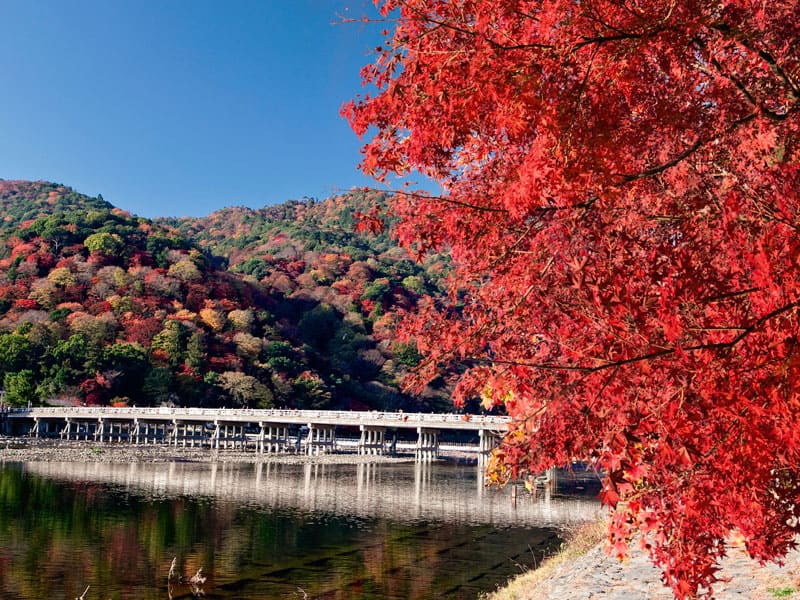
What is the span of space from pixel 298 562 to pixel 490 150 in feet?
48.7

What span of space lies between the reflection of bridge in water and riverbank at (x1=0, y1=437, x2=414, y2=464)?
11.9 ft

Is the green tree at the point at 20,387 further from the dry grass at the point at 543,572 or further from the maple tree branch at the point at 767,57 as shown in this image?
the maple tree branch at the point at 767,57

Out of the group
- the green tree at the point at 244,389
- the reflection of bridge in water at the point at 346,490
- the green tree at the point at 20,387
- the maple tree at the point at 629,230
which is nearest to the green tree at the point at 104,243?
the green tree at the point at 20,387

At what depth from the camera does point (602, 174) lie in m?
3.62

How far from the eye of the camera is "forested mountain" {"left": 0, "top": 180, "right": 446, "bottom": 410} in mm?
61000

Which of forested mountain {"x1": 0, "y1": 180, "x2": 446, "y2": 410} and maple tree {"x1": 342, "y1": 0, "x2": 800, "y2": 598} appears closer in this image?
maple tree {"x1": 342, "y1": 0, "x2": 800, "y2": 598}

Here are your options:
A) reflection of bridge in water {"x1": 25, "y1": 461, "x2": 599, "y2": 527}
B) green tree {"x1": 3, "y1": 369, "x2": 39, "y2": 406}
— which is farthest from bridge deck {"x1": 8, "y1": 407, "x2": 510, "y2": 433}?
reflection of bridge in water {"x1": 25, "y1": 461, "x2": 599, "y2": 527}

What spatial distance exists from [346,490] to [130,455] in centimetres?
2178

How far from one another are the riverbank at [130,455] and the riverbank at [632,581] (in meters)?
35.6

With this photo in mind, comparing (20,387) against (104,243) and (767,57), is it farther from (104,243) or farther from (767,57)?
(767,57)

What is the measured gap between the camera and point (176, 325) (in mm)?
63438

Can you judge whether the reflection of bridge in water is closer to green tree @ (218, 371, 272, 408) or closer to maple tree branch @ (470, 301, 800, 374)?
green tree @ (218, 371, 272, 408)

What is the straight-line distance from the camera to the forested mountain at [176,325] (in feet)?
200

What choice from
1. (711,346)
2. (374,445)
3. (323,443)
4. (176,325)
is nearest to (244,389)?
(176,325)
